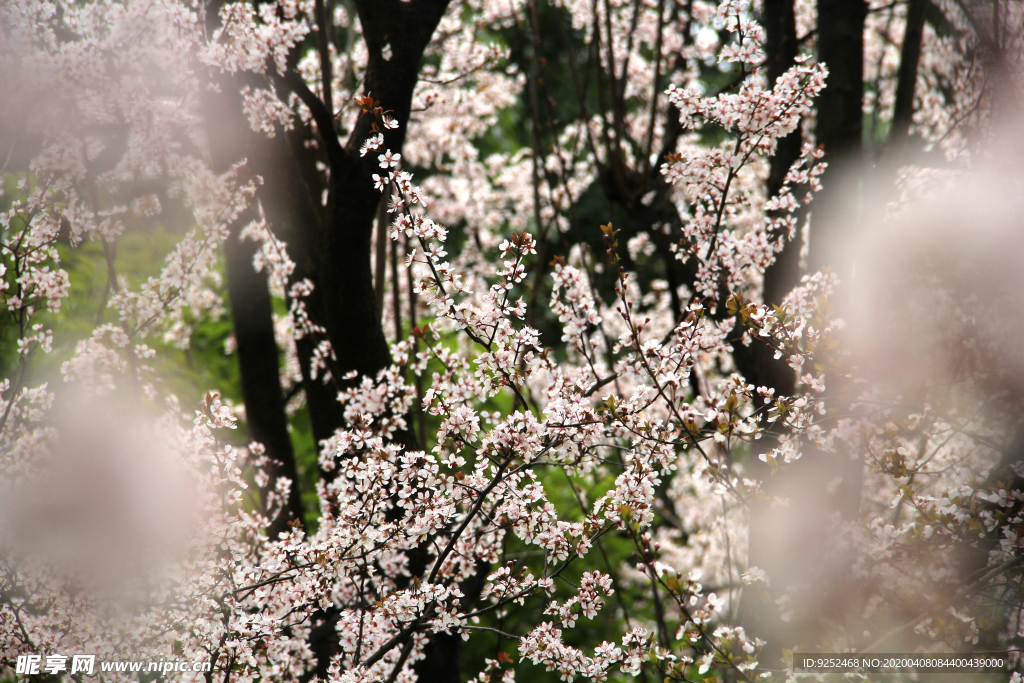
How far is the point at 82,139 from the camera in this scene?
289cm

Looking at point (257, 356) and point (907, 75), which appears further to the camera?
point (257, 356)

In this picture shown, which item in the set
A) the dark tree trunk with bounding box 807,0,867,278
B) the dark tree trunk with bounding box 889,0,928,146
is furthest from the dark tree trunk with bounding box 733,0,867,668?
the dark tree trunk with bounding box 889,0,928,146

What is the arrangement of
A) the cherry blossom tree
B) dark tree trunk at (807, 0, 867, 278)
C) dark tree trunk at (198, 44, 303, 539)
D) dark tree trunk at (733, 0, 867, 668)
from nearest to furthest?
the cherry blossom tree < dark tree trunk at (733, 0, 867, 668) < dark tree trunk at (807, 0, 867, 278) < dark tree trunk at (198, 44, 303, 539)

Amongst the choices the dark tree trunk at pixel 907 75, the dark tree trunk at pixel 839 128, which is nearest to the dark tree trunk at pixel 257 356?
the dark tree trunk at pixel 839 128

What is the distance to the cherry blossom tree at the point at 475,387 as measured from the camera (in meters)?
2.20

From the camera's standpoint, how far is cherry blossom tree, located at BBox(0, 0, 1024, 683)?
220cm

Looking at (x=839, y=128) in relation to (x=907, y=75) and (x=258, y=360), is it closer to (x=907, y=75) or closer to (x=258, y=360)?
(x=907, y=75)

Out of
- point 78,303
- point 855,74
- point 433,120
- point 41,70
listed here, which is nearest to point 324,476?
point 41,70

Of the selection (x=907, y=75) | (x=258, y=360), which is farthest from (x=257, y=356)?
(x=907, y=75)

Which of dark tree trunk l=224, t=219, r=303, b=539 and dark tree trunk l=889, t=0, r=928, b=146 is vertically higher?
dark tree trunk l=889, t=0, r=928, b=146

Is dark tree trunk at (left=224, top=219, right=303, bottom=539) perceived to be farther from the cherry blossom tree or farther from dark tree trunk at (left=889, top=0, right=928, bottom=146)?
dark tree trunk at (left=889, top=0, right=928, bottom=146)

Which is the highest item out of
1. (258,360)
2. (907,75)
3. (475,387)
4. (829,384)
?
(907,75)

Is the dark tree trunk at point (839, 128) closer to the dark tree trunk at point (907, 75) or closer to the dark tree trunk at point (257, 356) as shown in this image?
the dark tree trunk at point (907, 75)

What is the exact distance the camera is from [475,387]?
2406mm
